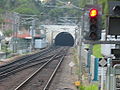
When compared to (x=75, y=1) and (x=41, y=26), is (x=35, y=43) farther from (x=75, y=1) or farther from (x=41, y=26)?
(x=75, y=1)

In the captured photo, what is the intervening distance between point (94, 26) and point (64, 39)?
428ft

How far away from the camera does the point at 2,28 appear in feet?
310

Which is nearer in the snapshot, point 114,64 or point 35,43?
point 114,64

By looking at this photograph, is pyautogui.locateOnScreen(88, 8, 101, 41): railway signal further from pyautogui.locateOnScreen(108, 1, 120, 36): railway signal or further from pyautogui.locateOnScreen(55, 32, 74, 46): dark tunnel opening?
pyautogui.locateOnScreen(55, 32, 74, 46): dark tunnel opening

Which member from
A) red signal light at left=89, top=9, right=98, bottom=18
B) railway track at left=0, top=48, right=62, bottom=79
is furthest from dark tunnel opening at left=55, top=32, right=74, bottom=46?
red signal light at left=89, top=9, right=98, bottom=18

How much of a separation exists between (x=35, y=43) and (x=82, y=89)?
72539 millimetres

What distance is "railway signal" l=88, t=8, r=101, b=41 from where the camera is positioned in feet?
41.9

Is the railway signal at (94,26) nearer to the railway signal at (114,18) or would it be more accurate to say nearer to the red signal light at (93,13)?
the red signal light at (93,13)

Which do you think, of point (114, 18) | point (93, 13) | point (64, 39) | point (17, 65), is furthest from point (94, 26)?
point (64, 39)

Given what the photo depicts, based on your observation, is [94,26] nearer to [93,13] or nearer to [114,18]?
[93,13]

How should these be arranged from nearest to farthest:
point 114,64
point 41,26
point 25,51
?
1. point 114,64
2. point 25,51
3. point 41,26

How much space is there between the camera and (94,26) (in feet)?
42.1

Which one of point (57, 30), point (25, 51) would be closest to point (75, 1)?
point (57, 30)

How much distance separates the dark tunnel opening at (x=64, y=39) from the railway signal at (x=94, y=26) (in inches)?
4862
